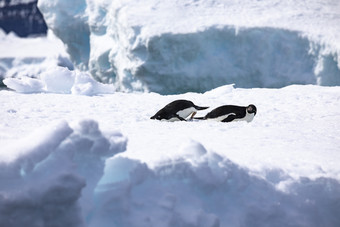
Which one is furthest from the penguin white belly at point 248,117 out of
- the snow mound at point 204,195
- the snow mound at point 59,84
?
the snow mound at point 59,84

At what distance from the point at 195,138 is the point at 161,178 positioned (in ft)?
3.28

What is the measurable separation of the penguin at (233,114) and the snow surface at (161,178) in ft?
2.41

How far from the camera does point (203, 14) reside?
32.7 feet

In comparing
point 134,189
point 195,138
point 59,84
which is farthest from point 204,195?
point 59,84

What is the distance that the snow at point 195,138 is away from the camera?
195 cm

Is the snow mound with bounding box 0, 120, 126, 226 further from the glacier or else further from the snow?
the glacier

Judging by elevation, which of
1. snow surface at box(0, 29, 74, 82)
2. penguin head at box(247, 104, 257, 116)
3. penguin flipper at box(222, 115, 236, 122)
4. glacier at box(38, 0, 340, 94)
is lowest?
snow surface at box(0, 29, 74, 82)

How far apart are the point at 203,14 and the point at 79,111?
A: 607cm

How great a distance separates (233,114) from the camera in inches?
165

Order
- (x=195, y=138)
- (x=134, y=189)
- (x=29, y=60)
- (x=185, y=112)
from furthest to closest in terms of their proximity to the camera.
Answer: (x=29, y=60), (x=185, y=112), (x=195, y=138), (x=134, y=189)

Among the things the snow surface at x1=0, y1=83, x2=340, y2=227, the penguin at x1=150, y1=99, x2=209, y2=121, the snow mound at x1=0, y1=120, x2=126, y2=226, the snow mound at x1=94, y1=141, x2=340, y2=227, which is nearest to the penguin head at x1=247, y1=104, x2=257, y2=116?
the penguin at x1=150, y1=99, x2=209, y2=121

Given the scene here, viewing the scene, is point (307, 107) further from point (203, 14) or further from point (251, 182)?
point (203, 14)

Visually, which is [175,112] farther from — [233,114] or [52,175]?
[52,175]

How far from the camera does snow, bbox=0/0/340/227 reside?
1949mm
